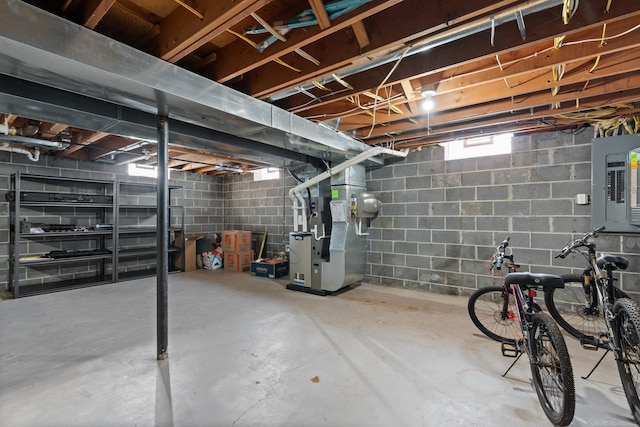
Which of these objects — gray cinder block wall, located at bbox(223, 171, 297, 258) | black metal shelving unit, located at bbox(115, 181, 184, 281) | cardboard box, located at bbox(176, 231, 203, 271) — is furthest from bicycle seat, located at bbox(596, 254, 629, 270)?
cardboard box, located at bbox(176, 231, 203, 271)

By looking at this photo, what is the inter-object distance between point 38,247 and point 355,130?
5.24 meters

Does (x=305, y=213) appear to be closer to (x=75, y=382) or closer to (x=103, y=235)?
(x=75, y=382)

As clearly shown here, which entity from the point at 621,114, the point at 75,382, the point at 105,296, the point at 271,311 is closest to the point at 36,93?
the point at 75,382

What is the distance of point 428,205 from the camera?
430 cm

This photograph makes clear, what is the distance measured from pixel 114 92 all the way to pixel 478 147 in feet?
13.3

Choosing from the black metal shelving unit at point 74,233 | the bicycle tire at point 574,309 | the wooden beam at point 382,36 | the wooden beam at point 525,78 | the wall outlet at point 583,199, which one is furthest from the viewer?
the black metal shelving unit at point 74,233

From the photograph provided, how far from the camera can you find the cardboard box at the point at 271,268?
5.34 meters

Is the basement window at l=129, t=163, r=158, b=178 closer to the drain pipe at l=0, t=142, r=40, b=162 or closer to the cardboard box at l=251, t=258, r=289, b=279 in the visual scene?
the drain pipe at l=0, t=142, r=40, b=162

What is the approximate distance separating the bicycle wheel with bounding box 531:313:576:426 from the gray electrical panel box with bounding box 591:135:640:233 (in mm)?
2181

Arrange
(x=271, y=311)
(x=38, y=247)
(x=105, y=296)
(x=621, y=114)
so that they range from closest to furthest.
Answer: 1. (x=621, y=114)
2. (x=271, y=311)
3. (x=105, y=296)
4. (x=38, y=247)

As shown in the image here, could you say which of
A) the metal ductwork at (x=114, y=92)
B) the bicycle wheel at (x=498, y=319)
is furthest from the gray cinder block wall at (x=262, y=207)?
the bicycle wheel at (x=498, y=319)

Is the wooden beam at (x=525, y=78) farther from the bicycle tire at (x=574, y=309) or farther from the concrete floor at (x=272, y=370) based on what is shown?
the concrete floor at (x=272, y=370)

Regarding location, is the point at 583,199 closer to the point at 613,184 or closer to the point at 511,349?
the point at 613,184

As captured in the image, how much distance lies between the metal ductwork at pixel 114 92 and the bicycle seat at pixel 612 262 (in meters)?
2.56
